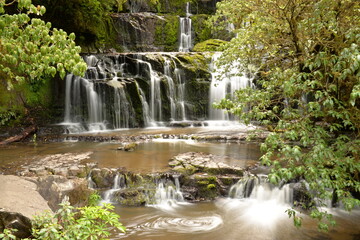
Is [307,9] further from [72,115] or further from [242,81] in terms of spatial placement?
[72,115]

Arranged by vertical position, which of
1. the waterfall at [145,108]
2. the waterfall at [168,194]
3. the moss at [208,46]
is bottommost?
the waterfall at [168,194]

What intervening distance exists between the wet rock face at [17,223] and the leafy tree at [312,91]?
10.4 ft

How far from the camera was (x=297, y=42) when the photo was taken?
534cm

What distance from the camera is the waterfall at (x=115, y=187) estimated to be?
6.73 m

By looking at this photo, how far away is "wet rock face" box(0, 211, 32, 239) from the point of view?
3.34 metres

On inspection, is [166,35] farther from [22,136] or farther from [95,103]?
[22,136]

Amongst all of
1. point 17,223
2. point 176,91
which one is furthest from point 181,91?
point 17,223

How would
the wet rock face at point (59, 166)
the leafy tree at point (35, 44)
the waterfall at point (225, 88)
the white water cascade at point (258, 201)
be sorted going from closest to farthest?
the leafy tree at point (35, 44), the white water cascade at point (258, 201), the wet rock face at point (59, 166), the waterfall at point (225, 88)

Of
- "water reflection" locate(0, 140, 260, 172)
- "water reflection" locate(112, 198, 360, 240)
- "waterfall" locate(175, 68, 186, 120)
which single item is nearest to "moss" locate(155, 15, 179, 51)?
"waterfall" locate(175, 68, 186, 120)

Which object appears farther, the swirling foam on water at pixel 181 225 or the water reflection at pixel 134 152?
the water reflection at pixel 134 152

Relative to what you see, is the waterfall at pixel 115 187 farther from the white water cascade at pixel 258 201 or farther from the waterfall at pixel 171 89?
the waterfall at pixel 171 89

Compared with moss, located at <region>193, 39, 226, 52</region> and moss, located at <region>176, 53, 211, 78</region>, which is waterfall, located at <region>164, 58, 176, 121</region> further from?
moss, located at <region>193, 39, 226, 52</region>

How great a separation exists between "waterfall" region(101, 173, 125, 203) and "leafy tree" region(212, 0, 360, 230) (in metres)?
3.35

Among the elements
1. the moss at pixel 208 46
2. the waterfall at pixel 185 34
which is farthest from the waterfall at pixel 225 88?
the waterfall at pixel 185 34
